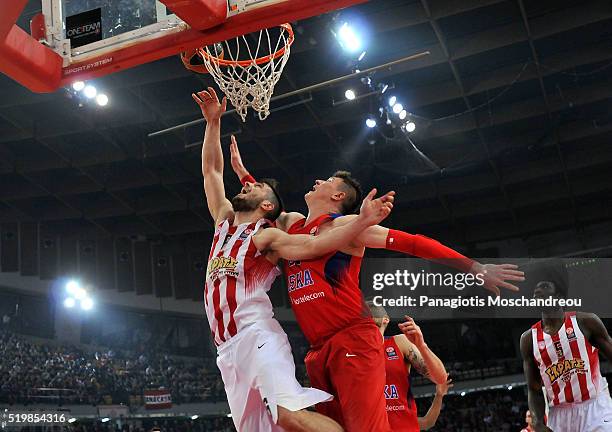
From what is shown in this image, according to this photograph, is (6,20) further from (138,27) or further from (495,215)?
(495,215)

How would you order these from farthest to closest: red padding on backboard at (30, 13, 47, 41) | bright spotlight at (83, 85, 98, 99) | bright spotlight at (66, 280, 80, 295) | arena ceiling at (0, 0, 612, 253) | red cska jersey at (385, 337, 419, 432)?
bright spotlight at (66, 280, 80, 295) → bright spotlight at (83, 85, 98, 99) → arena ceiling at (0, 0, 612, 253) → red padding on backboard at (30, 13, 47, 41) → red cska jersey at (385, 337, 419, 432)

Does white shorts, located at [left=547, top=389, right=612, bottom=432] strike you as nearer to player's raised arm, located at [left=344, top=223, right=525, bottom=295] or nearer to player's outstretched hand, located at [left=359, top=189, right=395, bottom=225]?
player's raised arm, located at [left=344, top=223, right=525, bottom=295]

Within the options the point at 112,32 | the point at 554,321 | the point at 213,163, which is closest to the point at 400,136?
the point at 112,32

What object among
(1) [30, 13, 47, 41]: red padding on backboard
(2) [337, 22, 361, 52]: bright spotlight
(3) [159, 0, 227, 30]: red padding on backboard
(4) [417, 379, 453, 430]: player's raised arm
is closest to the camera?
(4) [417, 379, 453, 430]: player's raised arm

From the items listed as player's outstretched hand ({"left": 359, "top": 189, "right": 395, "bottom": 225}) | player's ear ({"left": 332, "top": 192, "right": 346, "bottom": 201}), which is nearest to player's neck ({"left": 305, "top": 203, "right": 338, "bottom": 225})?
player's ear ({"left": 332, "top": 192, "right": 346, "bottom": 201})

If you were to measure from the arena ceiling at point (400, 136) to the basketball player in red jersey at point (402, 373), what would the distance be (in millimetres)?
8012

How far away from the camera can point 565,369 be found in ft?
16.0

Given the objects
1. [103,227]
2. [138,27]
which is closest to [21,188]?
[103,227]

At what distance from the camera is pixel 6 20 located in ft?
19.0

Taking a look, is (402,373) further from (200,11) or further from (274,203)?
(200,11)

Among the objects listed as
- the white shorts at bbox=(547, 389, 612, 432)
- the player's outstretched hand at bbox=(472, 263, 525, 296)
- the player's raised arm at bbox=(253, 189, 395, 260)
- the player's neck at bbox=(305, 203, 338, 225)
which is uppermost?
the player's neck at bbox=(305, 203, 338, 225)

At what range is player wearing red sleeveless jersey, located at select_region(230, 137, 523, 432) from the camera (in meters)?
4.03

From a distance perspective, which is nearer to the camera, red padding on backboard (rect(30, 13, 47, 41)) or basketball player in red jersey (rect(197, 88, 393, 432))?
basketball player in red jersey (rect(197, 88, 393, 432))

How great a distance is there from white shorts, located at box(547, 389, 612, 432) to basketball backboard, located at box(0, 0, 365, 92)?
3.56 m
